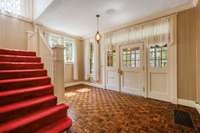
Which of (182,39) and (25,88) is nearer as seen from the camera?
(25,88)

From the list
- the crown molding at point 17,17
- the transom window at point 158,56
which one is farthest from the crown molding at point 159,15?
the crown molding at point 17,17

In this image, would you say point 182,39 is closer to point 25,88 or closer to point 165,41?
point 165,41

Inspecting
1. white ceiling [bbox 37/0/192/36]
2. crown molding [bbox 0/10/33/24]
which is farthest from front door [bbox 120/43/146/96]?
crown molding [bbox 0/10/33/24]

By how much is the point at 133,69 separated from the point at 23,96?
3.76 m

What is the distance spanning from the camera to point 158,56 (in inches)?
170

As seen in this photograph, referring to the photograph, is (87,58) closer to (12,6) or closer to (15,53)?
(12,6)

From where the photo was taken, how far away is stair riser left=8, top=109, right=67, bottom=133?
71.5 inches

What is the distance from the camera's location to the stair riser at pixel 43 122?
1.82 metres

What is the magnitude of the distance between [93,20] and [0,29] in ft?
9.94

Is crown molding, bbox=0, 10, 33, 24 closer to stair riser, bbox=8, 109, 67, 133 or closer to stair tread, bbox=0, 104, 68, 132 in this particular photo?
stair tread, bbox=0, 104, 68, 132

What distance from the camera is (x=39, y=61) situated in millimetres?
3566

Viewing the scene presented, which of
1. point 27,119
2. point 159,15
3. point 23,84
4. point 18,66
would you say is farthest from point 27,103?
point 159,15

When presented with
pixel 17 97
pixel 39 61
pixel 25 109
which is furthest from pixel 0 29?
pixel 25 109

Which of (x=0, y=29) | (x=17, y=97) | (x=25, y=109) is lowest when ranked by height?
(x=25, y=109)
